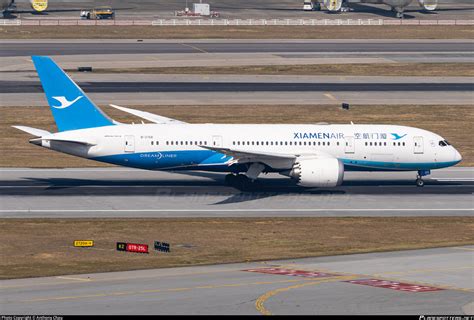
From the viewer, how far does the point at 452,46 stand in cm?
14638

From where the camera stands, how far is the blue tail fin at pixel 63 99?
6353 cm

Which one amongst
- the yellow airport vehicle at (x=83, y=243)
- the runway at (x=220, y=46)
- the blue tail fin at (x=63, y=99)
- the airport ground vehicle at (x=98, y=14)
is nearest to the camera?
the yellow airport vehicle at (x=83, y=243)

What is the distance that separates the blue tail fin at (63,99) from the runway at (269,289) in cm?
2204

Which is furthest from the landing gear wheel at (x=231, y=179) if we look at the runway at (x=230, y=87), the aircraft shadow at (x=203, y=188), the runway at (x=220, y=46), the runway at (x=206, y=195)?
the runway at (x=220, y=46)

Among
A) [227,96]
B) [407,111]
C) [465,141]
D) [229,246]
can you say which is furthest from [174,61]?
[229,246]

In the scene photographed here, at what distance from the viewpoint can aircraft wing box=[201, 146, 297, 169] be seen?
62.9 m

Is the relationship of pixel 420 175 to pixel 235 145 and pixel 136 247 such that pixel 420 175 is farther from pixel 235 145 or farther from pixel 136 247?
pixel 136 247

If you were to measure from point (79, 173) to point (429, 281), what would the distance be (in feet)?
115

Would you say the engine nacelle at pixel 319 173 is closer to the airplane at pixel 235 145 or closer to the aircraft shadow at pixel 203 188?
the airplane at pixel 235 145

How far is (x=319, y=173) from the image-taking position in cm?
6278

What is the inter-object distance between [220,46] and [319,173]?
82.4 meters

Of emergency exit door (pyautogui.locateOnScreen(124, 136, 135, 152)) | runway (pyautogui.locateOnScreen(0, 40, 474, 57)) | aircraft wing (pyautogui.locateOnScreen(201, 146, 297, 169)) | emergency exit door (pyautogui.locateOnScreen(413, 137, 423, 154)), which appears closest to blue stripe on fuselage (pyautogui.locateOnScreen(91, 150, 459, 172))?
emergency exit door (pyautogui.locateOnScreen(124, 136, 135, 152))

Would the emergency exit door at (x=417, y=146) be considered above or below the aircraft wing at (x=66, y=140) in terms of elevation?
below

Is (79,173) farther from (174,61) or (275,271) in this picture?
(174,61)
